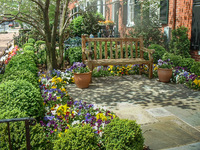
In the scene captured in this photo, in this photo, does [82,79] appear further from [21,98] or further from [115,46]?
[21,98]

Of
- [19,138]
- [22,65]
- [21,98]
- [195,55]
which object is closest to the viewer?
[19,138]

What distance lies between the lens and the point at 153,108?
4.88 meters

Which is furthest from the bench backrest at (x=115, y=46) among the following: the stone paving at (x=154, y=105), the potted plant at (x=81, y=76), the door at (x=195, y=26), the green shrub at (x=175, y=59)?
the door at (x=195, y=26)

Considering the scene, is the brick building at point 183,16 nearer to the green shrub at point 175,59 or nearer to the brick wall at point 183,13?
the brick wall at point 183,13

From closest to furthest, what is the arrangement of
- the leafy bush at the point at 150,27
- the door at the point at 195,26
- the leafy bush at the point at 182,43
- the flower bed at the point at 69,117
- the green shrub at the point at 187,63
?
1. the flower bed at the point at 69,117
2. the green shrub at the point at 187,63
3. the door at the point at 195,26
4. the leafy bush at the point at 182,43
5. the leafy bush at the point at 150,27

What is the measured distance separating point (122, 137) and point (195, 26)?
603 cm

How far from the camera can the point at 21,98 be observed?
10.6ft

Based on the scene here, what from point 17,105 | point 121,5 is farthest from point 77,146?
point 121,5

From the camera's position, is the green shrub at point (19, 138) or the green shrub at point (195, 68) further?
the green shrub at point (195, 68)

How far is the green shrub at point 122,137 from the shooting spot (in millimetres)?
2666

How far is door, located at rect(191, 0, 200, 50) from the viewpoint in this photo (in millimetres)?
7383

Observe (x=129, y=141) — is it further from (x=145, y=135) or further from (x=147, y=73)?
(x=147, y=73)

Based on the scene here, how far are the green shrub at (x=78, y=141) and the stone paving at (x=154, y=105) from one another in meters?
1.07

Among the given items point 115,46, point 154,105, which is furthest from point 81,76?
point 154,105
